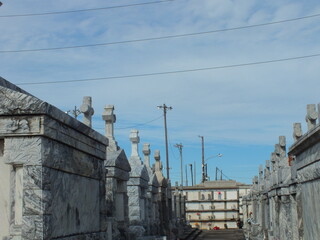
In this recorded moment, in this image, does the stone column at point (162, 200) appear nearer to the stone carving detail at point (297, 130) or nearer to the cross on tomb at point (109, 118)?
the cross on tomb at point (109, 118)

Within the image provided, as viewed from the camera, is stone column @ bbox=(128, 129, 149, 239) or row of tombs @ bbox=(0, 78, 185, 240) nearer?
row of tombs @ bbox=(0, 78, 185, 240)

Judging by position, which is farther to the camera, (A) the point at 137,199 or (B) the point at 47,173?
(A) the point at 137,199

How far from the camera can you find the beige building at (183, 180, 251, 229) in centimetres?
4684

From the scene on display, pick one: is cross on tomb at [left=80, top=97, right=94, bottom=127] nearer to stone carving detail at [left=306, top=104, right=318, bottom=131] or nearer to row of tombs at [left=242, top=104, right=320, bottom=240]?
row of tombs at [left=242, top=104, right=320, bottom=240]

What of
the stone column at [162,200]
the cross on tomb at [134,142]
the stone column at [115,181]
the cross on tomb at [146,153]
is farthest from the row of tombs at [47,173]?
the stone column at [162,200]

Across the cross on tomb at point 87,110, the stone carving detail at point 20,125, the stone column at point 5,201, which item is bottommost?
the stone column at point 5,201

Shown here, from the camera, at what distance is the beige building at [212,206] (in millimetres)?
46844

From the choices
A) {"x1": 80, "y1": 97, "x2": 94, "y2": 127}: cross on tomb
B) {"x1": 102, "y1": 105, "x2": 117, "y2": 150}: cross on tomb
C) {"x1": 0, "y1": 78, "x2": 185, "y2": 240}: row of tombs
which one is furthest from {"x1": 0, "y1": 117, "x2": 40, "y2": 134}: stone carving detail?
{"x1": 102, "y1": 105, "x2": 117, "y2": 150}: cross on tomb

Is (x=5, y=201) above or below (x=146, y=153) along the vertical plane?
below

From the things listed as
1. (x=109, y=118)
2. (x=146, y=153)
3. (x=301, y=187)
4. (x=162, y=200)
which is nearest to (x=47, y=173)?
(x=301, y=187)

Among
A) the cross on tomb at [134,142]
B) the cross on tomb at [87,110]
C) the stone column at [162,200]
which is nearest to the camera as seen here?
the cross on tomb at [87,110]

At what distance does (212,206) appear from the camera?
4650cm

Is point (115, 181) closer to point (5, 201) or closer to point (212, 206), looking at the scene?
point (5, 201)

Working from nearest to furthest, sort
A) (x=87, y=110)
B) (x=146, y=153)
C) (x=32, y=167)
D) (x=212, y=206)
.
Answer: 1. (x=32, y=167)
2. (x=87, y=110)
3. (x=146, y=153)
4. (x=212, y=206)
